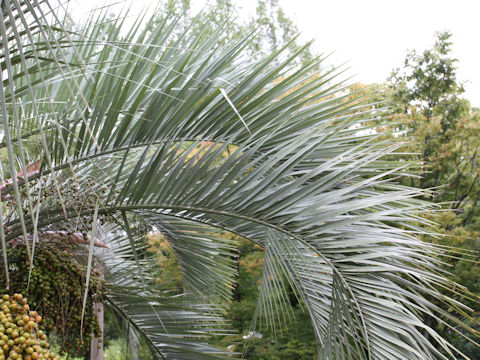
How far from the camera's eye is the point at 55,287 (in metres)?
1.92

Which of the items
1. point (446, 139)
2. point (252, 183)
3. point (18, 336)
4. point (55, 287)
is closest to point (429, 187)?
point (446, 139)

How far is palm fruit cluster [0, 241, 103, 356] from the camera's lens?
72.2 inches

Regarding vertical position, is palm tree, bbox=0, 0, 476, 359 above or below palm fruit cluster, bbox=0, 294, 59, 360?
above

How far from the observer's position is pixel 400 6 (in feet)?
31.9

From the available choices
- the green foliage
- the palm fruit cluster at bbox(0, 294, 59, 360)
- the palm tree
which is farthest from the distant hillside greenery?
the palm fruit cluster at bbox(0, 294, 59, 360)

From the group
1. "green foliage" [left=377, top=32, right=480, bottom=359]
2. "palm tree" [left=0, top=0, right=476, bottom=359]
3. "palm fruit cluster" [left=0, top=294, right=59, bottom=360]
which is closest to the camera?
"palm fruit cluster" [left=0, top=294, right=59, bottom=360]

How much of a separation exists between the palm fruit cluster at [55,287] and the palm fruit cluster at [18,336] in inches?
9.8

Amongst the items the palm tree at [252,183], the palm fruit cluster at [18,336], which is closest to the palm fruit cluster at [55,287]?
the palm tree at [252,183]

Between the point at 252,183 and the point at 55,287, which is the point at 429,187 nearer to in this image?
the point at 252,183

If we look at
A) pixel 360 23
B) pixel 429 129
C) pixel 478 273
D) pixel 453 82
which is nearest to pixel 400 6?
pixel 360 23

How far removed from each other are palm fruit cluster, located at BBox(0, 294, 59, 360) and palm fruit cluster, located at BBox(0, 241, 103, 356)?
0.81ft

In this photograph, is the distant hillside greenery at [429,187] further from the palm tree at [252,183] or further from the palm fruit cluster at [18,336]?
the palm fruit cluster at [18,336]

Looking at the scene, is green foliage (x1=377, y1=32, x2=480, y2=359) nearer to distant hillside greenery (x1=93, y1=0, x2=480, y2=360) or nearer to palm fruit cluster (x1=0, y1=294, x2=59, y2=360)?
distant hillside greenery (x1=93, y1=0, x2=480, y2=360)

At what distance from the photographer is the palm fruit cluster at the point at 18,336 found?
1.35 m
